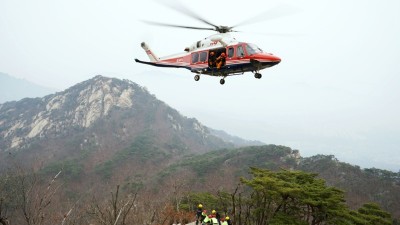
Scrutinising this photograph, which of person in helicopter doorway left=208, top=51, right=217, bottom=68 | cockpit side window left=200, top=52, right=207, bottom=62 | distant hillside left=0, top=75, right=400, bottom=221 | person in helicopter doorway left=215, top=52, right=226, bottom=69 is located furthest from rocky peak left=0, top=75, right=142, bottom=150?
person in helicopter doorway left=215, top=52, right=226, bottom=69

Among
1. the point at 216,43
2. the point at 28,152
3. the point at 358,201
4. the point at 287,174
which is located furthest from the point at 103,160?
the point at 216,43

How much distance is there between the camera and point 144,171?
78938mm

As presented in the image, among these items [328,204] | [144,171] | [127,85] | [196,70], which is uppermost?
[127,85]

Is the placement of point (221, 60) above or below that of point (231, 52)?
below

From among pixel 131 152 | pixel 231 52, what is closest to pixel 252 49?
pixel 231 52

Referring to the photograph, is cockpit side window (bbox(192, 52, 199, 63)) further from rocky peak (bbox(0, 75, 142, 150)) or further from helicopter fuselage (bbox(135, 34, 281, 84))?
rocky peak (bbox(0, 75, 142, 150))

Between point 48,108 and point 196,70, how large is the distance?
116449 mm

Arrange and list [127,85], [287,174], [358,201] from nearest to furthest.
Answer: [287,174]
[358,201]
[127,85]

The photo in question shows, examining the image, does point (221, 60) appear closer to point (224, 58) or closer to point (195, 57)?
point (224, 58)

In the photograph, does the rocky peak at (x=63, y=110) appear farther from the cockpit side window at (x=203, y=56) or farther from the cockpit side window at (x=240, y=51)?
the cockpit side window at (x=240, y=51)

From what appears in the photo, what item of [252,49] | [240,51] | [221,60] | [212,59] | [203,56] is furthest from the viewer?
[203,56]

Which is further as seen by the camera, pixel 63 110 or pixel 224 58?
pixel 63 110

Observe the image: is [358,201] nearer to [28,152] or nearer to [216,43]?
[216,43]

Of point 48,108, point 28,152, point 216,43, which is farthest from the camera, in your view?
point 48,108
